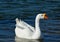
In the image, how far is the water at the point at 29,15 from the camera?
1622 cm

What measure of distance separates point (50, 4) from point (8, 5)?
2561 millimetres

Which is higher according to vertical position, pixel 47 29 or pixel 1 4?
pixel 1 4

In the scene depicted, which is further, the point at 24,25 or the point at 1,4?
the point at 1,4

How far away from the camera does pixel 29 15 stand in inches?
774

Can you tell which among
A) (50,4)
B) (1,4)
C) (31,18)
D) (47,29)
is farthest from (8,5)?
(47,29)

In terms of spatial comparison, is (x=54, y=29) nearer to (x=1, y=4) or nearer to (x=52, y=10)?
(x=52, y=10)

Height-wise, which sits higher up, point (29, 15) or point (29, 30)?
point (29, 15)

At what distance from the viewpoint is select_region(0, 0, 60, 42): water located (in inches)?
639

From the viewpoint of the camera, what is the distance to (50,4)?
23.1 metres

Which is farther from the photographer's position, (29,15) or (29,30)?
(29,15)

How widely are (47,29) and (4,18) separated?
297cm

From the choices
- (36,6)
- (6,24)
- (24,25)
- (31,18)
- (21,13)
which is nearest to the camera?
(24,25)

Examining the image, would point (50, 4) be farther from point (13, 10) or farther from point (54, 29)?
point (54, 29)

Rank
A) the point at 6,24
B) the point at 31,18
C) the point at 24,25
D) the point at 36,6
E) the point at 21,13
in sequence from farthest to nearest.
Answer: the point at 36,6, the point at 21,13, the point at 31,18, the point at 6,24, the point at 24,25
